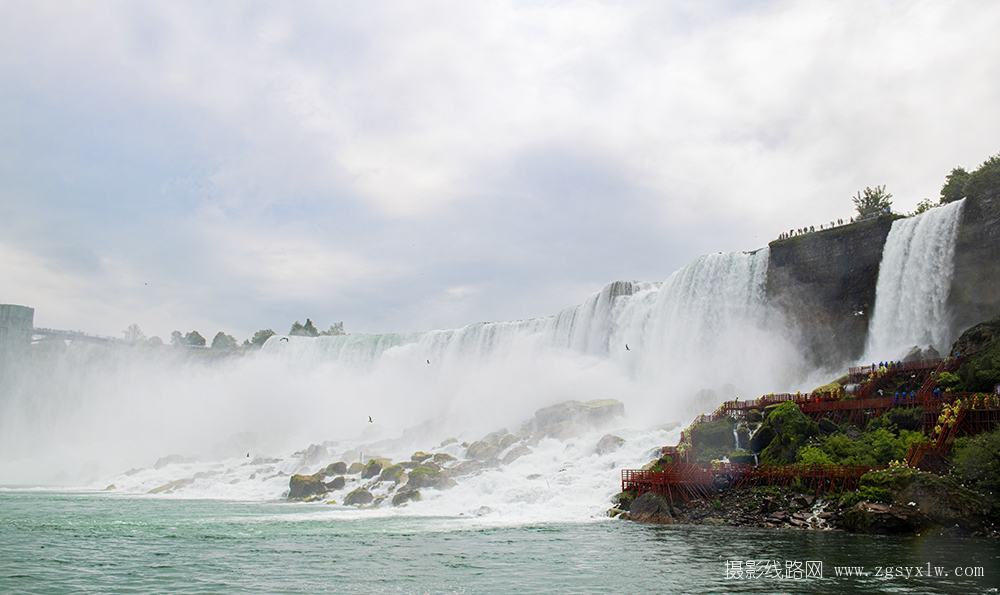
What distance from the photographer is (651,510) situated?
2378cm

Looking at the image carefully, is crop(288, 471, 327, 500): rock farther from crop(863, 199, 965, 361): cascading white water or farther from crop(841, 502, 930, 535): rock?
crop(863, 199, 965, 361): cascading white water

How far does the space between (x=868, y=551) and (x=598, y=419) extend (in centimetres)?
2407

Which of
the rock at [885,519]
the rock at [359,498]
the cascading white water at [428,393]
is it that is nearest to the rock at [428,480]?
the cascading white water at [428,393]

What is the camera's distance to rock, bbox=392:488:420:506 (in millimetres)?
31478

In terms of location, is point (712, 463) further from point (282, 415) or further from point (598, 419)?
point (282, 415)

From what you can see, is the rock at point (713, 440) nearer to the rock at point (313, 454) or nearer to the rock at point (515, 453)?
the rock at point (515, 453)

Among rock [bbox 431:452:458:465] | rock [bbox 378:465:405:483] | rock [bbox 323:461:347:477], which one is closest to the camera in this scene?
rock [bbox 378:465:405:483]

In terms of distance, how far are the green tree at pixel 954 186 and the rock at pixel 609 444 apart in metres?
25.7

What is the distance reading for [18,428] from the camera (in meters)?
73.2

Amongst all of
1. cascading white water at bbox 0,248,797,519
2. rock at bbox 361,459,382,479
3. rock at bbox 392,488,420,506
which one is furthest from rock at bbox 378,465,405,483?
cascading white water at bbox 0,248,797,519

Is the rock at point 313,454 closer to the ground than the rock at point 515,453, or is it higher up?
closer to the ground

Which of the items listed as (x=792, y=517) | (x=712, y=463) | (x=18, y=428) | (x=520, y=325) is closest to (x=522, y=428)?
(x=520, y=325)

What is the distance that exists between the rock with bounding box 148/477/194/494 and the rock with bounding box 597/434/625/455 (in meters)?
27.2

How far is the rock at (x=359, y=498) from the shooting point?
33.0 m
